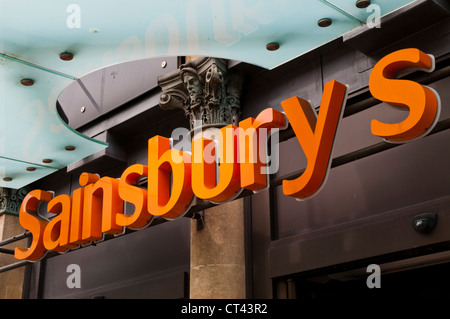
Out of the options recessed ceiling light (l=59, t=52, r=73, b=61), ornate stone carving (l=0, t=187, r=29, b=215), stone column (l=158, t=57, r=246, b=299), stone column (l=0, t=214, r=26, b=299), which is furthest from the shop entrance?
ornate stone carving (l=0, t=187, r=29, b=215)

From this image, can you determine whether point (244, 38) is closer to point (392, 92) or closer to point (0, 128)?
point (392, 92)

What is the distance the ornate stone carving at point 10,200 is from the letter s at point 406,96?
942 cm

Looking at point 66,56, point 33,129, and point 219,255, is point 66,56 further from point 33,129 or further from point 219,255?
point 219,255

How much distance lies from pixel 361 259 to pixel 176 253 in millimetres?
3613

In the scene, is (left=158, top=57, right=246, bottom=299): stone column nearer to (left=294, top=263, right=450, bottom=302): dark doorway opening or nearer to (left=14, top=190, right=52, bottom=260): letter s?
(left=294, top=263, right=450, bottom=302): dark doorway opening

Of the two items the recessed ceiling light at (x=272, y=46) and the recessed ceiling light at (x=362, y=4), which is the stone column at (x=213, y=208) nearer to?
the recessed ceiling light at (x=272, y=46)

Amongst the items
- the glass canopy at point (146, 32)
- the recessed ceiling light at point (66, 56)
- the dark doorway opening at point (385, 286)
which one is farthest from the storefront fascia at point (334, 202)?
the recessed ceiling light at point (66, 56)

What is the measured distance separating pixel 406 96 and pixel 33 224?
6929 mm

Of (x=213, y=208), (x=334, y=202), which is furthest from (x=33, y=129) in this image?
(x=334, y=202)

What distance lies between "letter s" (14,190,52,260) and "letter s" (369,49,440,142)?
20.9ft

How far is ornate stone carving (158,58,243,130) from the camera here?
9750mm

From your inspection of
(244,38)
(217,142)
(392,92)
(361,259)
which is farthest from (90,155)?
(392,92)

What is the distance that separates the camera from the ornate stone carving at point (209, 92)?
9.75 m
